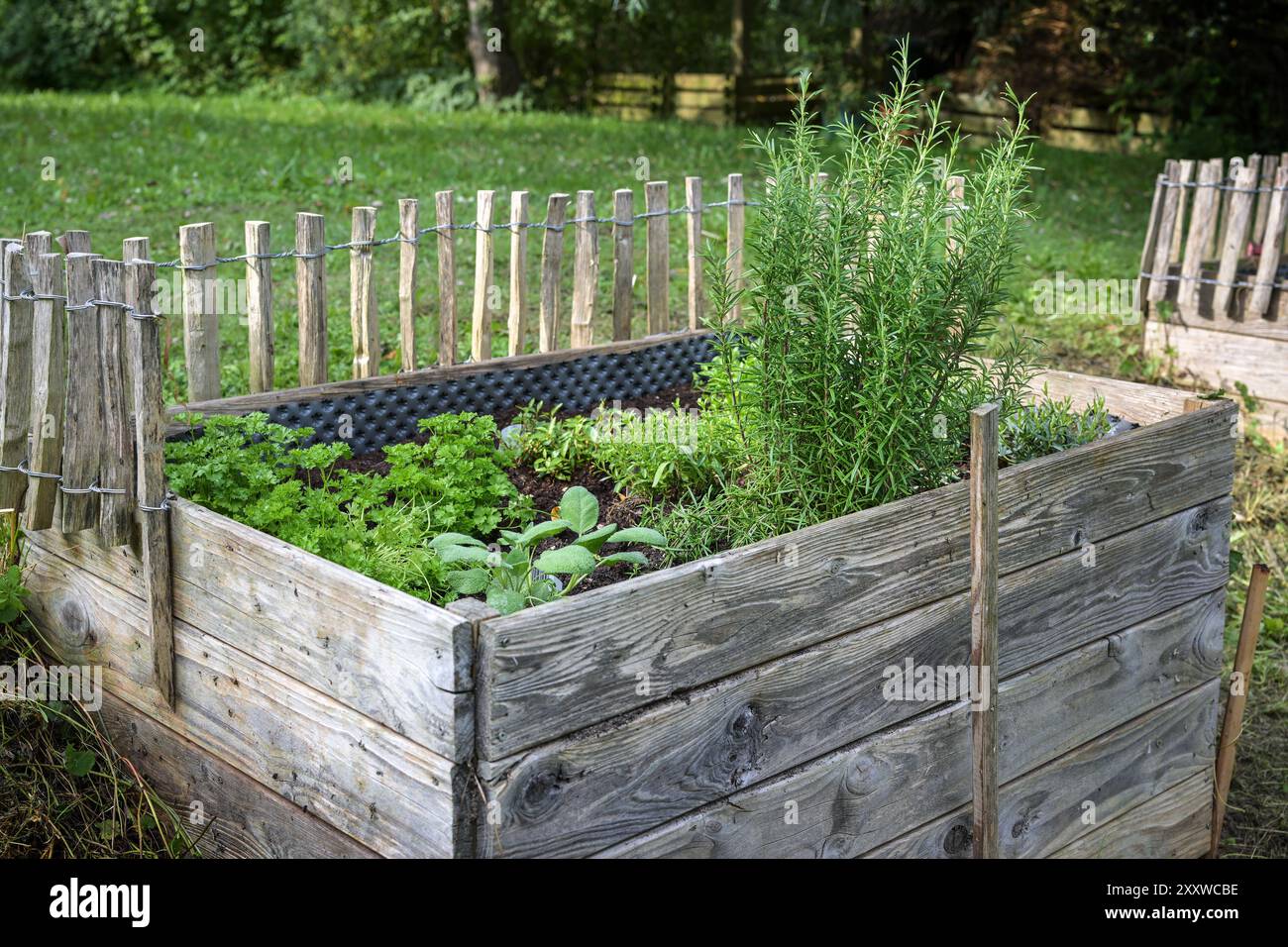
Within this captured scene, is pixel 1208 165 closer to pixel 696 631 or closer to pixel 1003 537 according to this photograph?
pixel 1003 537

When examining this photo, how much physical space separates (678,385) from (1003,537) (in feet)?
6.70

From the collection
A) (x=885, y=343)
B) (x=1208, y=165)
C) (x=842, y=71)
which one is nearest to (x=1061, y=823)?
(x=885, y=343)

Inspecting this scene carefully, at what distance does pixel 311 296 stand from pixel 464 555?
1615mm

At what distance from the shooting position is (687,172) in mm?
12664

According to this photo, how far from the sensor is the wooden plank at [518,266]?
4691 millimetres

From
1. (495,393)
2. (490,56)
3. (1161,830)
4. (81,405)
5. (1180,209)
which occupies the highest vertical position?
(490,56)

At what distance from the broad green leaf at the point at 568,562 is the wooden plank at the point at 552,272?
7.10 feet

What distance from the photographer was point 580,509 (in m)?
3.21

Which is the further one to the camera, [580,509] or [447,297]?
[447,297]

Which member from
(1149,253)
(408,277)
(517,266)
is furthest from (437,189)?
(408,277)

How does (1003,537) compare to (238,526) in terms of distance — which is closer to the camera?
(238,526)

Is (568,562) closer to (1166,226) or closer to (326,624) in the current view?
(326,624)

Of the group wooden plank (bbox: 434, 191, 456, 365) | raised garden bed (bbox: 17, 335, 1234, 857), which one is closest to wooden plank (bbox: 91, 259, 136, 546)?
raised garden bed (bbox: 17, 335, 1234, 857)

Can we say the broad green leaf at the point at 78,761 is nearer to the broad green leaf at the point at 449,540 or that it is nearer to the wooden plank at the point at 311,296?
the broad green leaf at the point at 449,540
